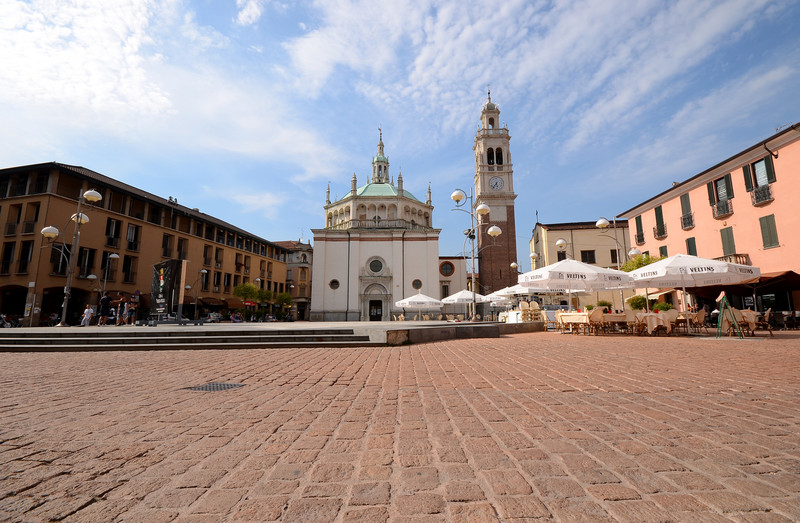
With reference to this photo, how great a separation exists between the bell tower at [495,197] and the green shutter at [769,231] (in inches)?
895

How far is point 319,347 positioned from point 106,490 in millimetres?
7934

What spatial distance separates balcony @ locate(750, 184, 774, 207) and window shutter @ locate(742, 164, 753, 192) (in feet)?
0.97

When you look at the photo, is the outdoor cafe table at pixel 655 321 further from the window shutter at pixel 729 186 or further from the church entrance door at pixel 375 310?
the church entrance door at pixel 375 310

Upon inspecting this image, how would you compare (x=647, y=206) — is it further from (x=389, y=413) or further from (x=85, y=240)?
(x=85, y=240)

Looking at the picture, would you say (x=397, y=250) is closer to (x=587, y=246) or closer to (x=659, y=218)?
(x=587, y=246)

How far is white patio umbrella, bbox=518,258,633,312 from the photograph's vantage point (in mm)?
12852

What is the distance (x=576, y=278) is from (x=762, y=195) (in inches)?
484

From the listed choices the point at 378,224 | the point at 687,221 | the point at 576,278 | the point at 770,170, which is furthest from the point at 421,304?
the point at 378,224

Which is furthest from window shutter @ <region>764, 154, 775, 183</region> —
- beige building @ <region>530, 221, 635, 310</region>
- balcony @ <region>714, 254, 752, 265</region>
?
beige building @ <region>530, 221, 635, 310</region>

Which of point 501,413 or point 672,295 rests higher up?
point 672,295

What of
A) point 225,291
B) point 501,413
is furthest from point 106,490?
point 225,291

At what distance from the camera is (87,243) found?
1032 inches

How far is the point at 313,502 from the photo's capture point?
1756mm

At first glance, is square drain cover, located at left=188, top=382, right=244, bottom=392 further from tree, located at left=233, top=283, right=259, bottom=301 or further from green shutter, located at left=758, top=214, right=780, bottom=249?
tree, located at left=233, top=283, right=259, bottom=301
